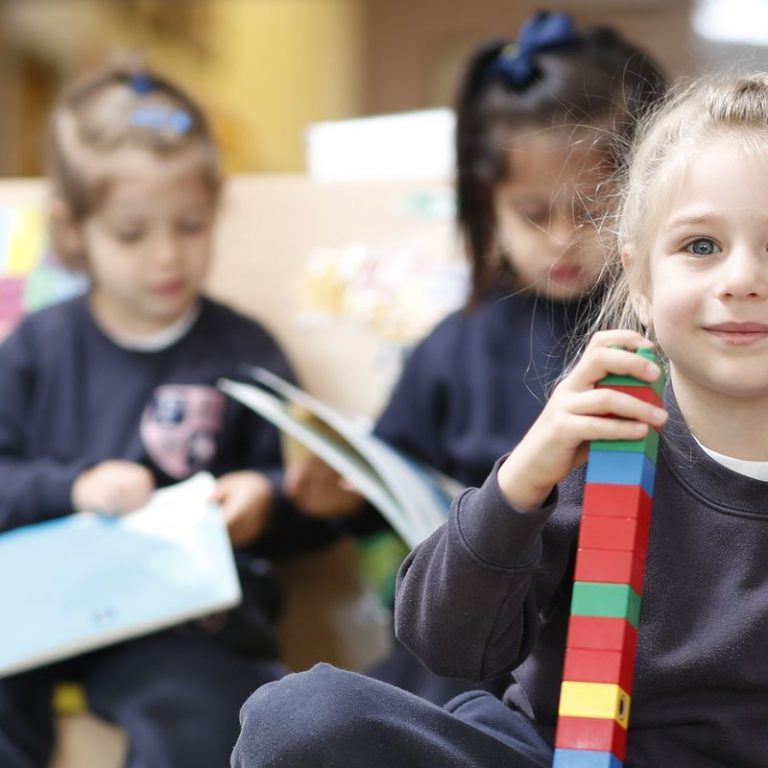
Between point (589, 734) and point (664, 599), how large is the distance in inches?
5.0

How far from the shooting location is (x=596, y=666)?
568 millimetres

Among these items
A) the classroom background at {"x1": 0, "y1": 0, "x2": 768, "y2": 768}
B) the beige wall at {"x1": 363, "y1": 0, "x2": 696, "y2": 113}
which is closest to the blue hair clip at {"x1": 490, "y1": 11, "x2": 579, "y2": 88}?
the classroom background at {"x1": 0, "y1": 0, "x2": 768, "y2": 768}

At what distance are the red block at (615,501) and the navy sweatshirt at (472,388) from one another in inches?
19.4

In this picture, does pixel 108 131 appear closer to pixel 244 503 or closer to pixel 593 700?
pixel 244 503

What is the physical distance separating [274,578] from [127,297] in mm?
A: 287

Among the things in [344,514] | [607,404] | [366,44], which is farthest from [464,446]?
[366,44]

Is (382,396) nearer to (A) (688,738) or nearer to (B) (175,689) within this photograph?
(B) (175,689)

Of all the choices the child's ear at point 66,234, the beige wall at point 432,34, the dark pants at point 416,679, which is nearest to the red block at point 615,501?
the dark pants at point 416,679

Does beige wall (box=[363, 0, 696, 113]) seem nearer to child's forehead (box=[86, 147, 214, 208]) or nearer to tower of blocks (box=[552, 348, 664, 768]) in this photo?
child's forehead (box=[86, 147, 214, 208])

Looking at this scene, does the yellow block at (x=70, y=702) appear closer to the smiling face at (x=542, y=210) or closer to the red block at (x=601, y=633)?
the smiling face at (x=542, y=210)

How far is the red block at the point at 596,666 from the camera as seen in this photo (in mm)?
565

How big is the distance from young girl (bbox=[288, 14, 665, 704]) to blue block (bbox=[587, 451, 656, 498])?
0.42m

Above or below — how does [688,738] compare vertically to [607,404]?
below

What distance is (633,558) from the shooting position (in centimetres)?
58
